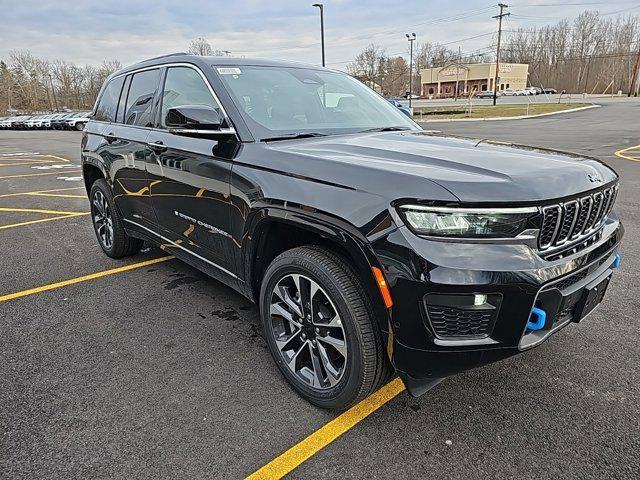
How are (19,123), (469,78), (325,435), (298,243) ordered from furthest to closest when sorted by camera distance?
(469,78), (19,123), (298,243), (325,435)

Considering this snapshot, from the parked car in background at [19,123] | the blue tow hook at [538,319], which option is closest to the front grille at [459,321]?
the blue tow hook at [538,319]

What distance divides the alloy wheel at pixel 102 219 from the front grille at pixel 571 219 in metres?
4.14

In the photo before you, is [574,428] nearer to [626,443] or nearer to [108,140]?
[626,443]

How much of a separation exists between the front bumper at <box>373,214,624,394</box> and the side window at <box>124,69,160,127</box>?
2.73 metres

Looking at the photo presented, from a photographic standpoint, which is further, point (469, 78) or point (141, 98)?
point (469, 78)

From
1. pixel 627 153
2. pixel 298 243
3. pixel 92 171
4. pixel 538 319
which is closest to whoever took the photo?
pixel 538 319

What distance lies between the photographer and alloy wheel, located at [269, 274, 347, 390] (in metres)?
2.44

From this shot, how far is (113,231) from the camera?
4824 mm

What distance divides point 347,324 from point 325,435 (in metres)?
0.60

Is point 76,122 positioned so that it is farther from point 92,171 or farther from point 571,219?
point 571,219

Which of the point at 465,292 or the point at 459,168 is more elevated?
the point at 459,168

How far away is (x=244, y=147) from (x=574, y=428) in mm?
2311

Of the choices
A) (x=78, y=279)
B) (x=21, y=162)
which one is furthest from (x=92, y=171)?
(x=21, y=162)

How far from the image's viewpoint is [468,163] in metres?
2.26
